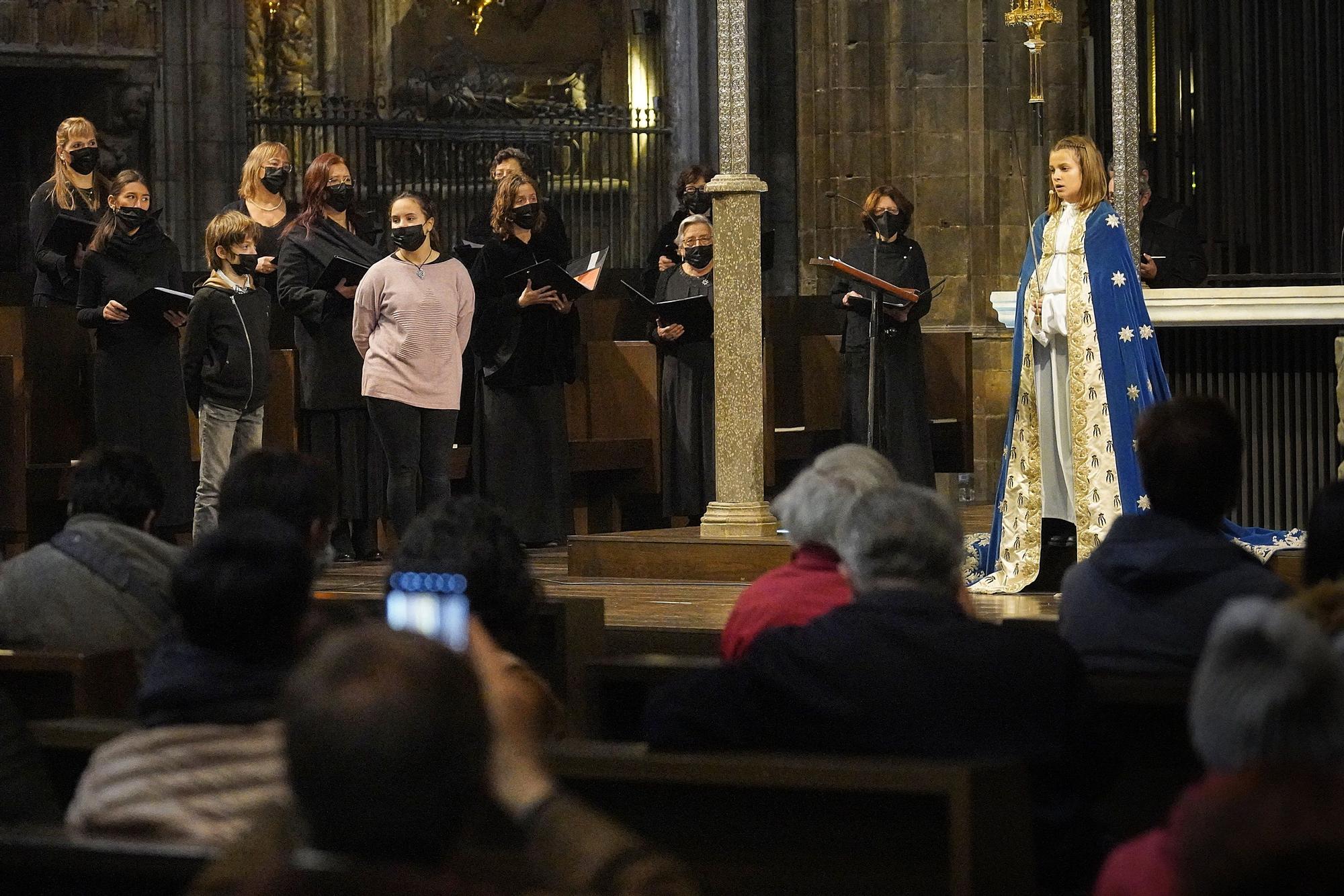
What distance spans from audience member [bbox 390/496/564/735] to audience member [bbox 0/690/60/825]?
1.99 ft

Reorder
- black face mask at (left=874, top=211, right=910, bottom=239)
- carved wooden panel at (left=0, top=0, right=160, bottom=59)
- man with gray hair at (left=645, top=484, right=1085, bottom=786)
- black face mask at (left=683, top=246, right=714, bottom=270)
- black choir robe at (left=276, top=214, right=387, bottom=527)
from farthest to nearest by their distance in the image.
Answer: carved wooden panel at (left=0, top=0, right=160, bottom=59)
black face mask at (left=683, top=246, right=714, bottom=270)
black face mask at (left=874, top=211, right=910, bottom=239)
black choir robe at (left=276, top=214, right=387, bottom=527)
man with gray hair at (left=645, top=484, right=1085, bottom=786)

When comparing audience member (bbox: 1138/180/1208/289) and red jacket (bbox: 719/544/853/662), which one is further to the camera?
audience member (bbox: 1138/180/1208/289)

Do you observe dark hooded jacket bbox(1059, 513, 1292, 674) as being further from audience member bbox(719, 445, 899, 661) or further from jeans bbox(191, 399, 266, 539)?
jeans bbox(191, 399, 266, 539)

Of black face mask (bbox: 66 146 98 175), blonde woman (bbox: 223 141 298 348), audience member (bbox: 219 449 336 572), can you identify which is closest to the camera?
audience member (bbox: 219 449 336 572)

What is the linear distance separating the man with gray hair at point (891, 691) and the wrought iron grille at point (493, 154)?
11935mm

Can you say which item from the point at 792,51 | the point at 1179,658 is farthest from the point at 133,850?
the point at 792,51

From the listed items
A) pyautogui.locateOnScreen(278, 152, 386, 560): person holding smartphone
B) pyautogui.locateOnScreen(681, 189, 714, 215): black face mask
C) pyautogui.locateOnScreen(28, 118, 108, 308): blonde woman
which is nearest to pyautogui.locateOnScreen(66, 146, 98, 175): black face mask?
pyautogui.locateOnScreen(28, 118, 108, 308): blonde woman

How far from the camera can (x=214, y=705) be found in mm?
2725

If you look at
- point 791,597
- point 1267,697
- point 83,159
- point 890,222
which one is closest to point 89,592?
point 791,597

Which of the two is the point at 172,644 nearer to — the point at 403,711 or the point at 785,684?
the point at 785,684

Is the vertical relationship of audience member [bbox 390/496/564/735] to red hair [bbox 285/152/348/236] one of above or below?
below

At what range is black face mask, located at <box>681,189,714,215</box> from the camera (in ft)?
34.5

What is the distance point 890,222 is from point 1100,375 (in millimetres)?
2464

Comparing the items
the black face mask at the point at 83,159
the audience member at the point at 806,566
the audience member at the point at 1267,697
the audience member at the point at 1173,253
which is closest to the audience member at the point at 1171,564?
the audience member at the point at 806,566
